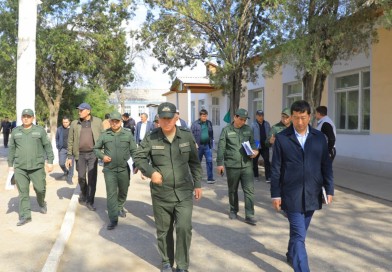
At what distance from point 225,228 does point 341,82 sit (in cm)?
1028

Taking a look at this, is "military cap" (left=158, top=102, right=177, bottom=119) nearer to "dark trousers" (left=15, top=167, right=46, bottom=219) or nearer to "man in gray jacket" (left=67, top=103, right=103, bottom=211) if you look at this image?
"dark trousers" (left=15, top=167, right=46, bottom=219)

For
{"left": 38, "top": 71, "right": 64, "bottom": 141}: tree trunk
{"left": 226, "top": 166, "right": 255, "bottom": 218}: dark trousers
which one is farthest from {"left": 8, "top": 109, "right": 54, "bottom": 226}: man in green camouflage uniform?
{"left": 38, "top": 71, "right": 64, "bottom": 141}: tree trunk

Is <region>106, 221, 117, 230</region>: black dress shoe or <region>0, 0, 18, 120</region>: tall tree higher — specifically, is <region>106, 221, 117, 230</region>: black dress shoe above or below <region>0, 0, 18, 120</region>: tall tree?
below

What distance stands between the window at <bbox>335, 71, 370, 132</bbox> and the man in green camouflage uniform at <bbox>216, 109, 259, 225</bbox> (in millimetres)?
8106

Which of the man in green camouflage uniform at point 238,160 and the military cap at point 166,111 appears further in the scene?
the man in green camouflage uniform at point 238,160

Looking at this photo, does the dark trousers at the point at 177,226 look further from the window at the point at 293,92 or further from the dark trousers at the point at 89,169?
the window at the point at 293,92

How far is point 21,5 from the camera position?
10.1m

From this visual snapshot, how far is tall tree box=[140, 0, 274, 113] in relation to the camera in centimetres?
1438

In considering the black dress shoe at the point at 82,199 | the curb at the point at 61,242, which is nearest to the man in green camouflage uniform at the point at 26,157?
the curb at the point at 61,242

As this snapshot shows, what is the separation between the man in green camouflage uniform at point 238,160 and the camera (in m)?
6.65

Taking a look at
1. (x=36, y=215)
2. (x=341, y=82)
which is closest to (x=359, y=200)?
(x=36, y=215)

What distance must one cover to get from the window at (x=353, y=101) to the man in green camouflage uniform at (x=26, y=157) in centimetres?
1035

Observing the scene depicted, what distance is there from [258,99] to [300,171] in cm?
1876

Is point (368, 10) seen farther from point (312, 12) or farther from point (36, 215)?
point (36, 215)
